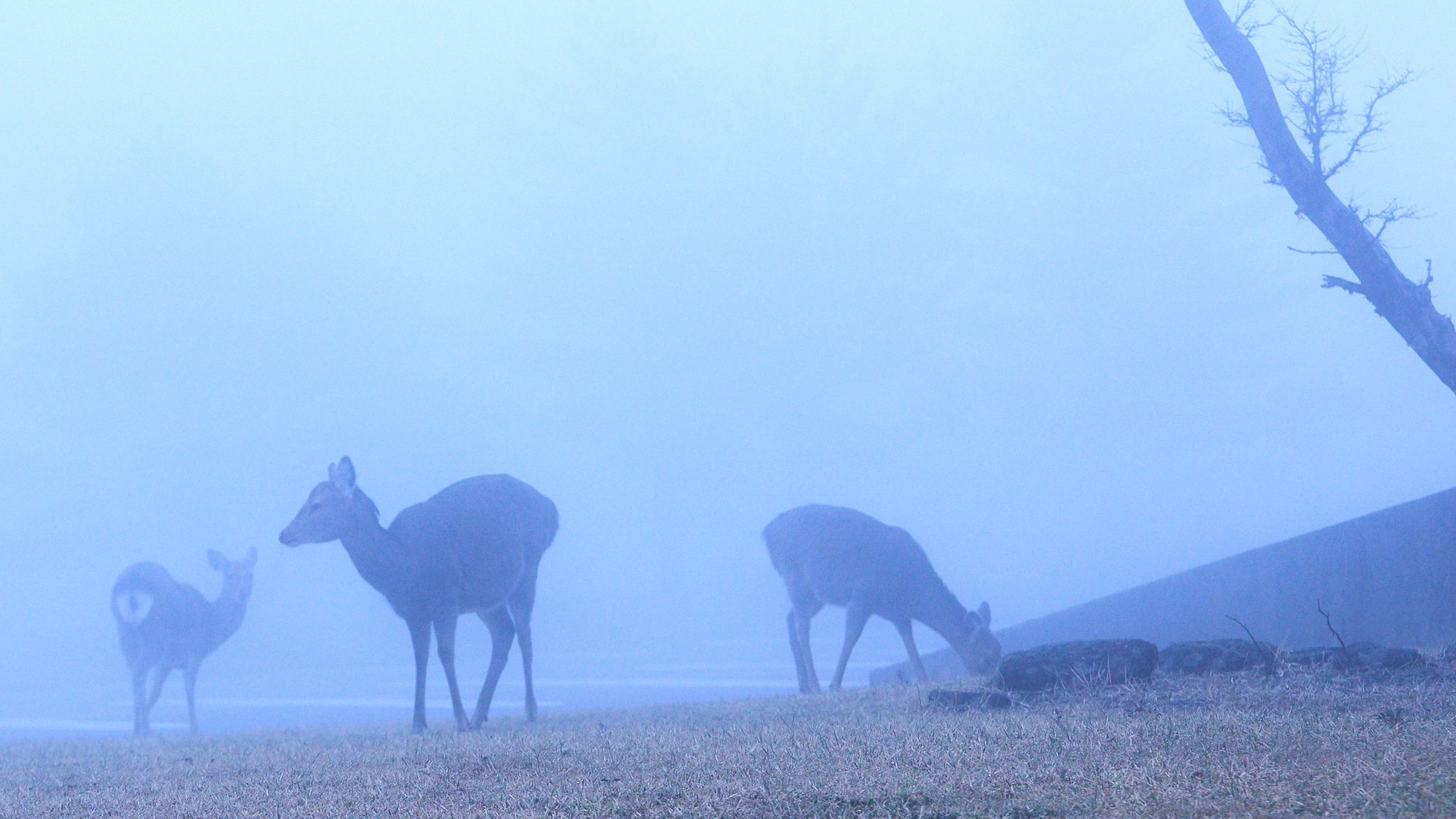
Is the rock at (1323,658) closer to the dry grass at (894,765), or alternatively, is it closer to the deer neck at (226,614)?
the dry grass at (894,765)

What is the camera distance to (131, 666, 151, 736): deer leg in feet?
50.6

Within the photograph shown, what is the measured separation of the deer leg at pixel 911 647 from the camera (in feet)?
44.0

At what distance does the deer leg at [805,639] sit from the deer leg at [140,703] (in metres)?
7.33

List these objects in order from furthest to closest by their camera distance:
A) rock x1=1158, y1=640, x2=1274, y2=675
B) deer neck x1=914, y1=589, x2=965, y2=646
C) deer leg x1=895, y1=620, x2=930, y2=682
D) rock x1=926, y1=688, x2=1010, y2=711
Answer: deer neck x1=914, y1=589, x2=965, y2=646 → deer leg x1=895, y1=620, x2=930, y2=682 → rock x1=1158, y1=640, x2=1274, y2=675 → rock x1=926, y1=688, x2=1010, y2=711

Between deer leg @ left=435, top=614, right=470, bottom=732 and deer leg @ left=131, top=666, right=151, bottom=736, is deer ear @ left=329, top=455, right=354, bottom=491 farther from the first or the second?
deer leg @ left=131, top=666, right=151, bottom=736

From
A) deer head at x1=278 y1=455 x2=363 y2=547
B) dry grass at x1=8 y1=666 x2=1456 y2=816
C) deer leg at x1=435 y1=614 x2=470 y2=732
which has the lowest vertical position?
dry grass at x1=8 y1=666 x2=1456 y2=816

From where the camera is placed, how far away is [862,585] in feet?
46.7

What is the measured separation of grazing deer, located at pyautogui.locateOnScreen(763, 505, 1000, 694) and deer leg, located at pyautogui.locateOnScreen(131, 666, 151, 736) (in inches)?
293

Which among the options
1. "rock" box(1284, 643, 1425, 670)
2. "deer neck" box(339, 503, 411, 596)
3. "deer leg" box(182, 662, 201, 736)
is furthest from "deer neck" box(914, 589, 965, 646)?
"deer leg" box(182, 662, 201, 736)

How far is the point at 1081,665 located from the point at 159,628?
13.0 m

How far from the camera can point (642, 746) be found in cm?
672

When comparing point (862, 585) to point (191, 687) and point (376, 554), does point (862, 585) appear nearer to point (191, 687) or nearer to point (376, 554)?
point (376, 554)

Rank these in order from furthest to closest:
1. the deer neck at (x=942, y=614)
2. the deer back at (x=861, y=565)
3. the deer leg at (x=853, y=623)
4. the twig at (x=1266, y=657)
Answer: the deer neck at (x=942, y=614) → the deer back at (x=861, y=565) → the deer leg at (x=853, y=623) → the twig at (x=1266, y=657)

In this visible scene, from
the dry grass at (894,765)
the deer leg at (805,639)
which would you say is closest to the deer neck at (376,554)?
the dry grass at (894,765)
